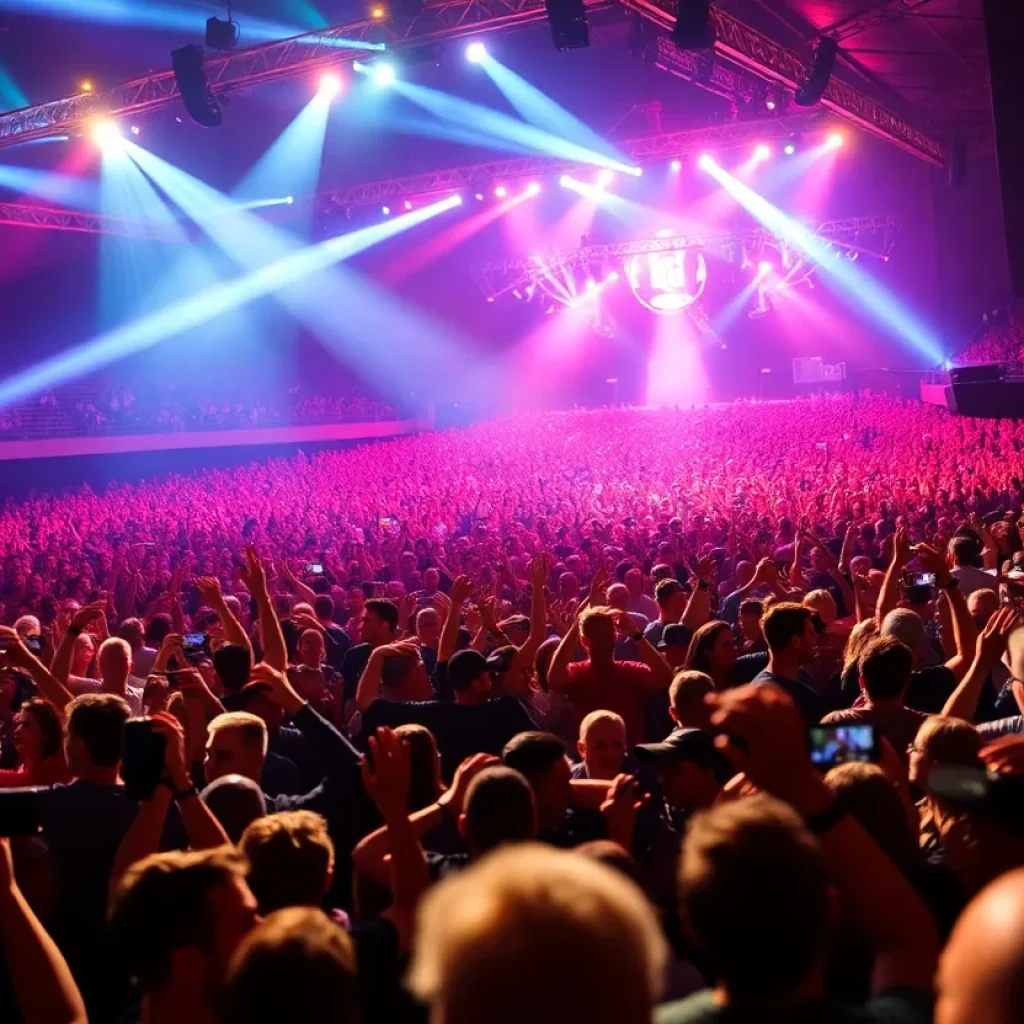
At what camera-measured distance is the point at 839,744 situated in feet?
6.71

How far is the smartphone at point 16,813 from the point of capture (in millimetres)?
2320

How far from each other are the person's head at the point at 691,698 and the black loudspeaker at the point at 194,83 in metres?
13.8

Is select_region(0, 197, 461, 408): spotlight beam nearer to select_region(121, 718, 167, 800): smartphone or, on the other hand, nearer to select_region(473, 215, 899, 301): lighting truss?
select_region(473, 215, 899, 301): lighting truss

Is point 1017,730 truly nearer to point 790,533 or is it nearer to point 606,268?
point 790,533

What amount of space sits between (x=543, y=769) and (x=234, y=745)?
110 centimetres

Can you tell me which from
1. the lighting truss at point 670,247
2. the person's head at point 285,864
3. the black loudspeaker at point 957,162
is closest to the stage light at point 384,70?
the person's head at point 285,864

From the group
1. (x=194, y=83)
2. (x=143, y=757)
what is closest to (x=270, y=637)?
(x=143, y=757)

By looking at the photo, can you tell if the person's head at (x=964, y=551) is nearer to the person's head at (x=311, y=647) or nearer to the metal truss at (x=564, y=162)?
the person's head at (x=311, y=647)

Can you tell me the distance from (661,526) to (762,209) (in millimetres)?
27325

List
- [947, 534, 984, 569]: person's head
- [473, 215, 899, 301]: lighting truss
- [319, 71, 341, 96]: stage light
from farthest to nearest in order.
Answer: [473, 215, 899, 301]: lighting truss → [319, 71, 341, 96]: stage light → [947, 534, 984, 569]: person's head

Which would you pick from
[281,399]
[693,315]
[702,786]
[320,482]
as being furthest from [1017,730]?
[693,315]

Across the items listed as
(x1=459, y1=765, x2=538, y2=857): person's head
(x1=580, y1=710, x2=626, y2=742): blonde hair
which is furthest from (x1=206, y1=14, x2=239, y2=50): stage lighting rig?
(x1=459, y1=765, x2=538, y2=857): person's head

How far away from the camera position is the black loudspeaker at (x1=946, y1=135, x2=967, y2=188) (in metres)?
28.9

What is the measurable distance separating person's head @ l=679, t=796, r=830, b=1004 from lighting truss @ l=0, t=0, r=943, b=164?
1471 centimetres
